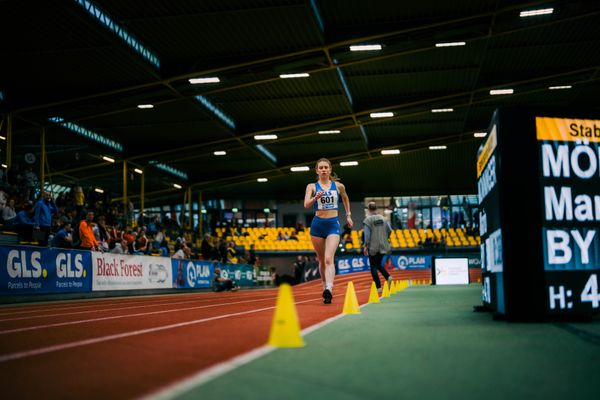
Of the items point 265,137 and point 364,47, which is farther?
point 265,137

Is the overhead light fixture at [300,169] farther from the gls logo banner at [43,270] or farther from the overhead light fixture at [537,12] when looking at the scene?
the gls logo banner at [43,270]

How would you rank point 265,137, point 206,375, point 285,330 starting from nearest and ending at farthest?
point 206,375
point 285,330
point 265,137

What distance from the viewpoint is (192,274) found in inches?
1048

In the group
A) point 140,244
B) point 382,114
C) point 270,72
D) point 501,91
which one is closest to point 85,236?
point 140,244

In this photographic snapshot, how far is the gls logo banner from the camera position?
14711mm

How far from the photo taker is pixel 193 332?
619 centimetres

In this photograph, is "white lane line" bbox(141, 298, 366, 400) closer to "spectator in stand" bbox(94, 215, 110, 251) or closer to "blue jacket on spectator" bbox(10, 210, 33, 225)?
"blue jacket on spectator" bbox(10, 210, 33, 225)

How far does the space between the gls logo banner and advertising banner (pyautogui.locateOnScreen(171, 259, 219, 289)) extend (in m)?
6.75

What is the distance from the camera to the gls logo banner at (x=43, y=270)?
1471 centimetres

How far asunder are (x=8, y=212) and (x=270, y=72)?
32.5 ft

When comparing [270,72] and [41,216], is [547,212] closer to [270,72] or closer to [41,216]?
[41,216]

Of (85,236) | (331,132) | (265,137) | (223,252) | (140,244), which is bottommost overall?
(223,252)

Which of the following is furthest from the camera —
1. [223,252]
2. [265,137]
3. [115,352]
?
[265,137]

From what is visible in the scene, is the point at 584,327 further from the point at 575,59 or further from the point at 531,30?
the point at 575,59
